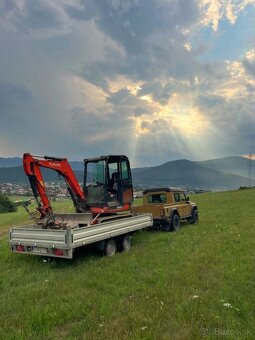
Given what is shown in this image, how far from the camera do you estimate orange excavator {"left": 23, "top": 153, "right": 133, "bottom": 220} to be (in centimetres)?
1213

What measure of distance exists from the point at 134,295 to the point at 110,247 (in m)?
4.45

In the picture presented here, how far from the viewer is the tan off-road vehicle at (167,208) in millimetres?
16594

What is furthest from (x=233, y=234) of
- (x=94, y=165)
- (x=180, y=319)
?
(x=180, y=319)

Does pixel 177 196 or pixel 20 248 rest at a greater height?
pixel 177 196

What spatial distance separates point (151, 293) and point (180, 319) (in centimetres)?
140

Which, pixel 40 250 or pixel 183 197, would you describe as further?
pixel 183 197

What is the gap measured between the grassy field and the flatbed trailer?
0.49 metres

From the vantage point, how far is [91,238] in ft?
33.9

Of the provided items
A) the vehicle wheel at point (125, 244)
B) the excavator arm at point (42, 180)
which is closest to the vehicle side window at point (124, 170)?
the excavator arm at point (42, 180)

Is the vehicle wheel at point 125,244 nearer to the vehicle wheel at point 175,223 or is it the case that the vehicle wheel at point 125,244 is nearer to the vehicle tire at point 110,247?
the vehicle tire at point 110,247

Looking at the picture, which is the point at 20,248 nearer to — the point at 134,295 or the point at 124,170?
the point at 134,295

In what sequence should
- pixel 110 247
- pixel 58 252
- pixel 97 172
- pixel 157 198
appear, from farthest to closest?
pixel 157 198
pixel 97 172
pixel 110 247
pixel 58 252

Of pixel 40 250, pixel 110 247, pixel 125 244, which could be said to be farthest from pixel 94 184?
pixel 40 250

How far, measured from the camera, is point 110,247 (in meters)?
11.6
